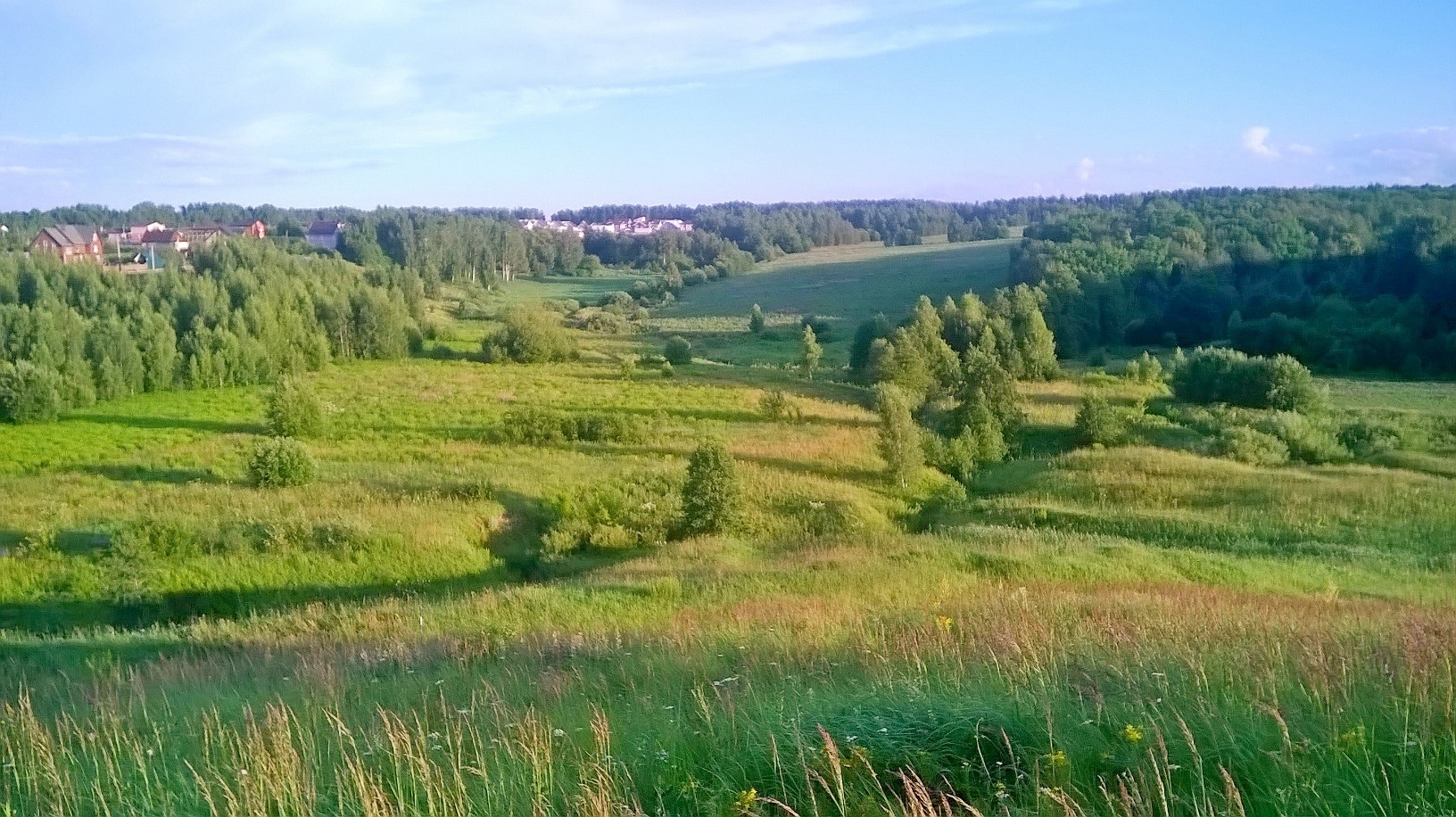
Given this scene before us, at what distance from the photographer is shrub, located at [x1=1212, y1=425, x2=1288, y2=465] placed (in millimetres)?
33500

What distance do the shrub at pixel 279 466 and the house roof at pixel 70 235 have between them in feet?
275

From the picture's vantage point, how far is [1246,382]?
47188 mm

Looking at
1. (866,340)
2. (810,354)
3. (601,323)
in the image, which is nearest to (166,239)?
(601,323)

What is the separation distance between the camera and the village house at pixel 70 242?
3703 inches

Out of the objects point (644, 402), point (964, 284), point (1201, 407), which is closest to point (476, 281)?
point (964, 284)

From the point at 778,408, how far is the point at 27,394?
38170 mm

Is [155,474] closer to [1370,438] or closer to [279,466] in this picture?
[279,466]

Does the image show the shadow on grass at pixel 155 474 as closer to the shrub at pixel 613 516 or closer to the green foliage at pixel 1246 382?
the shrub at pixel 613 516

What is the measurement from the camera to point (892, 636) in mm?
8156

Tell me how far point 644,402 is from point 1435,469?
33504mm

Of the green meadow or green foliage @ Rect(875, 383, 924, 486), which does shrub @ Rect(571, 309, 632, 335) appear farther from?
green foliage @ Rect(875, 383, 924, 486)

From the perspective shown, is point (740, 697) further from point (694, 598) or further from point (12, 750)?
point (694, 598)

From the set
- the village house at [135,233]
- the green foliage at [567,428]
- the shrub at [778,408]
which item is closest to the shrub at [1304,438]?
the shrub at [778,408]

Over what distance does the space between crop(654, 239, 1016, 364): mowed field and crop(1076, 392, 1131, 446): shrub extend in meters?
37.9
